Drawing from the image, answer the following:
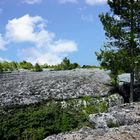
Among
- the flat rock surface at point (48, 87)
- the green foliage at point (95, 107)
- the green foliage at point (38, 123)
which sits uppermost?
the flat rock surface at point (48, 87)

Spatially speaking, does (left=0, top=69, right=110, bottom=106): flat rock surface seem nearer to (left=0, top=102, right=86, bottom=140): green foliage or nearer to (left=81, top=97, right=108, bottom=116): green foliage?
(left=81, top=97, right=108, bottom=116): green foliage

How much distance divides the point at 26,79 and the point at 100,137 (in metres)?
21.1

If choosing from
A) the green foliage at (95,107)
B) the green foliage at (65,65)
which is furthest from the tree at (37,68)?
the green foliage at (95,107)

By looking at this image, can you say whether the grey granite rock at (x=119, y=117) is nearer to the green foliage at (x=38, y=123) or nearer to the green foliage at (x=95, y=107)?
the green foliage at (x=38, y=123)

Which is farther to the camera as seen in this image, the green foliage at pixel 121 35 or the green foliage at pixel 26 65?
the green foliage at pixel 26 65

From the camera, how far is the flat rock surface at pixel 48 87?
31578mm

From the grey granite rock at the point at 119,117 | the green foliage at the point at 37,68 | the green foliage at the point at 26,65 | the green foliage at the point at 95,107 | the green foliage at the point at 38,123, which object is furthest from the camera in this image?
the green foliage at the point at 26,65

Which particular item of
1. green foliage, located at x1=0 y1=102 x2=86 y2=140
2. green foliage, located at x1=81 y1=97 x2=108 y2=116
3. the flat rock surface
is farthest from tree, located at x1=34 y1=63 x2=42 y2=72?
green foliage, located at x1=0 y1=102 x2=86 y2=140

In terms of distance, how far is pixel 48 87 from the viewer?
108 ft

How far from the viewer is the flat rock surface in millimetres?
31578

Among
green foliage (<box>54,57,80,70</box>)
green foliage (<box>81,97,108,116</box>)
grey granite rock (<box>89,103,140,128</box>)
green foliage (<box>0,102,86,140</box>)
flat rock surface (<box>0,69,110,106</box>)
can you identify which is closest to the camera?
grey granite rock (<box>89,103,140,128</box>)

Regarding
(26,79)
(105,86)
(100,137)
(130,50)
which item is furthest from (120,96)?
(100,137)

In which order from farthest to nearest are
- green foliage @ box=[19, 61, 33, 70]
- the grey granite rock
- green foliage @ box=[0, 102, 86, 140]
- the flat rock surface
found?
green foliage @ box=[19, 61, 33, 70] → the flat rock surface → green foliage @ box=[0, 102, 86, 140] → the grey granite rock

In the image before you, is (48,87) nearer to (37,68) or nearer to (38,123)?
(38,123)
